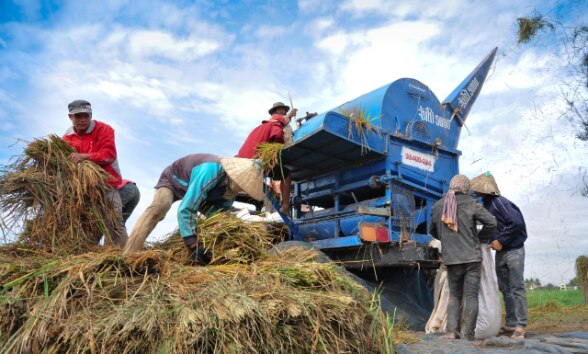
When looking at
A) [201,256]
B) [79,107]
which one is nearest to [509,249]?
[201,256]

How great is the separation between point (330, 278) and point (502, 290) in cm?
327

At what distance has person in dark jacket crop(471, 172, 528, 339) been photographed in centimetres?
523

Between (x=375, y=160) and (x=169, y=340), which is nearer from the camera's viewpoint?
(x=169, y=340)

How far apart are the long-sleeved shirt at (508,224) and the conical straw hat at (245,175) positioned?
2.86 m

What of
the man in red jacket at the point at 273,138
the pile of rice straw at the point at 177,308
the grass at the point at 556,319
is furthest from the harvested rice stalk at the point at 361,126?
the grass at the point at 556,319

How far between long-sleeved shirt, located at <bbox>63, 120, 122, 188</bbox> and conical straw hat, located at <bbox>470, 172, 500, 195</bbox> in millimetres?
3803

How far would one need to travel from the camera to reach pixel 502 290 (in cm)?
555

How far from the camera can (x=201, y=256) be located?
3557 mm

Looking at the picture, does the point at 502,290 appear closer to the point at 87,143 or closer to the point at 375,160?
the point at 375,160

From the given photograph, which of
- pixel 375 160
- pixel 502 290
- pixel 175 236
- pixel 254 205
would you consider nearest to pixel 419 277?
pixel 502 290

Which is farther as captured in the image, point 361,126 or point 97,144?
point 361,126

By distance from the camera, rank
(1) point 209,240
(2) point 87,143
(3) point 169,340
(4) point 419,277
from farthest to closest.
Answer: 1. (4) point 419,277
2. (2) point 87,143
3. (1) point 209,240
4. (3) point 169,340

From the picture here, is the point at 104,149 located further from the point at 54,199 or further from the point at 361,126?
the point at 361,126

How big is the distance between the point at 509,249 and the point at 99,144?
4311 mm
